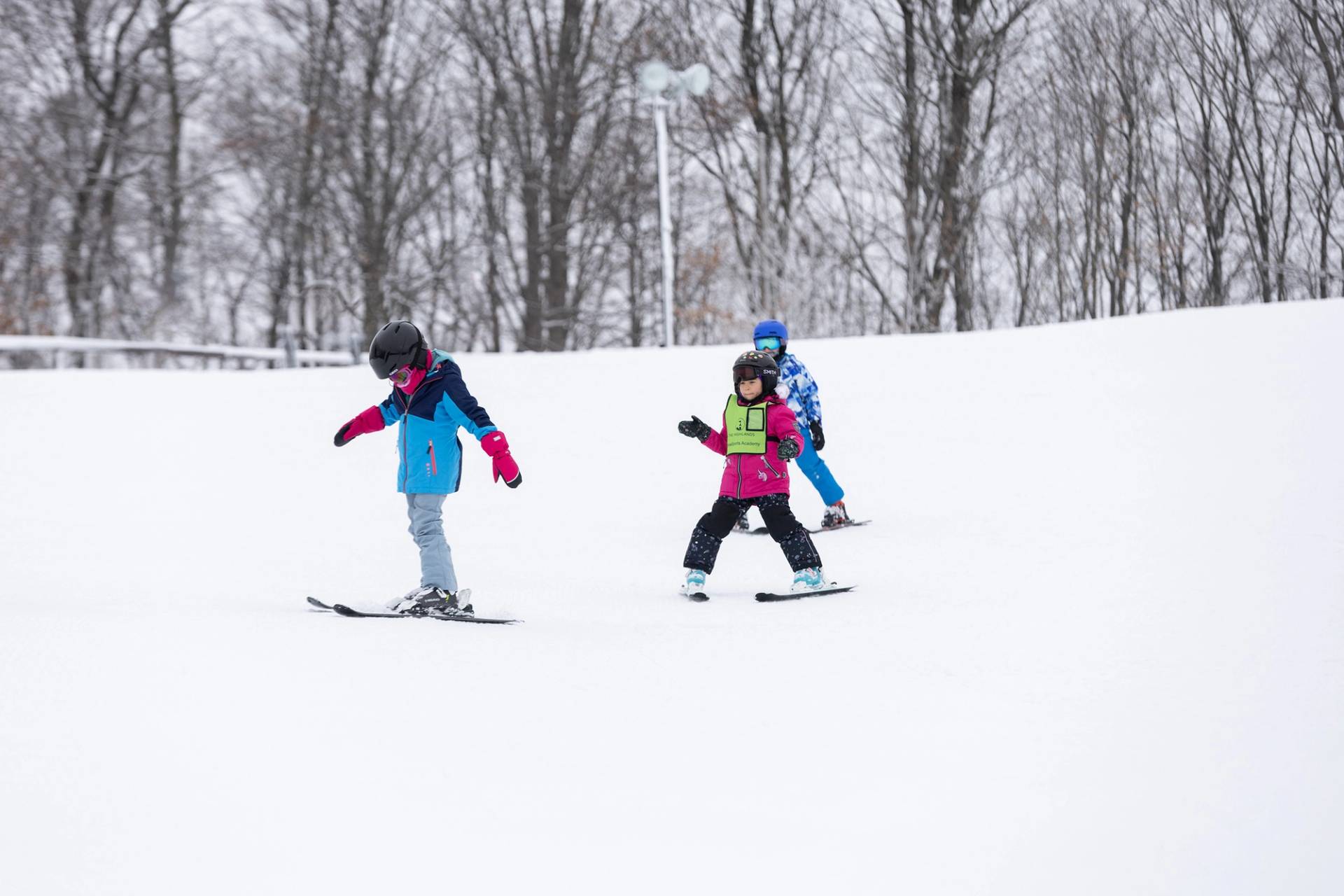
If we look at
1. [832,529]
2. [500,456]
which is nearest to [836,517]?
[832,529]

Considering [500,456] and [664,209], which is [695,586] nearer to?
[500,456]

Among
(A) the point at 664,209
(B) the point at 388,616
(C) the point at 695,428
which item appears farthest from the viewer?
(A) the point at 664,209

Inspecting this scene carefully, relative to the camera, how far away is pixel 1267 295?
2198 centimetres

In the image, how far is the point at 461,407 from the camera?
5711 millimetres

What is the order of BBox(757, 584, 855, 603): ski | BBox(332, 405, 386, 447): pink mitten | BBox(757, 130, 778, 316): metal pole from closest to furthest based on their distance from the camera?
1. BBox(332, 405, 386, 447): pink mitten
2. BBox(757, 584, 855, 603): ski
3. BBox(757, 130, 778, 316): metal pole

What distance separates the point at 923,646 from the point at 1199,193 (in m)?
20.0

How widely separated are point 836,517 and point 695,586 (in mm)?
2615

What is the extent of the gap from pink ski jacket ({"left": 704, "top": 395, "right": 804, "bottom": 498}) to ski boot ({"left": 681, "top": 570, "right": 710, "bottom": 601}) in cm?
48

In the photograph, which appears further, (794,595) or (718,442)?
(718,442)

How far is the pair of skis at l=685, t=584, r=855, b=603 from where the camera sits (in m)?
6.33

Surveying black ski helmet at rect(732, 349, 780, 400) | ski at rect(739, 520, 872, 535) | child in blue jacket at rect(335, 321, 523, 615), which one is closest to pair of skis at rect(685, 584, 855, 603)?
black ski helmet at rect(732, 349, 780, 400)

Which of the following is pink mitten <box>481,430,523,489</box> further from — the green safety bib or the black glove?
the green safety bib

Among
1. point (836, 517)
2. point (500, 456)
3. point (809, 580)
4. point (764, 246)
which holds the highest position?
point (764, 246)

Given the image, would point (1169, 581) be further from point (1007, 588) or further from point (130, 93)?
point (130, 93)
